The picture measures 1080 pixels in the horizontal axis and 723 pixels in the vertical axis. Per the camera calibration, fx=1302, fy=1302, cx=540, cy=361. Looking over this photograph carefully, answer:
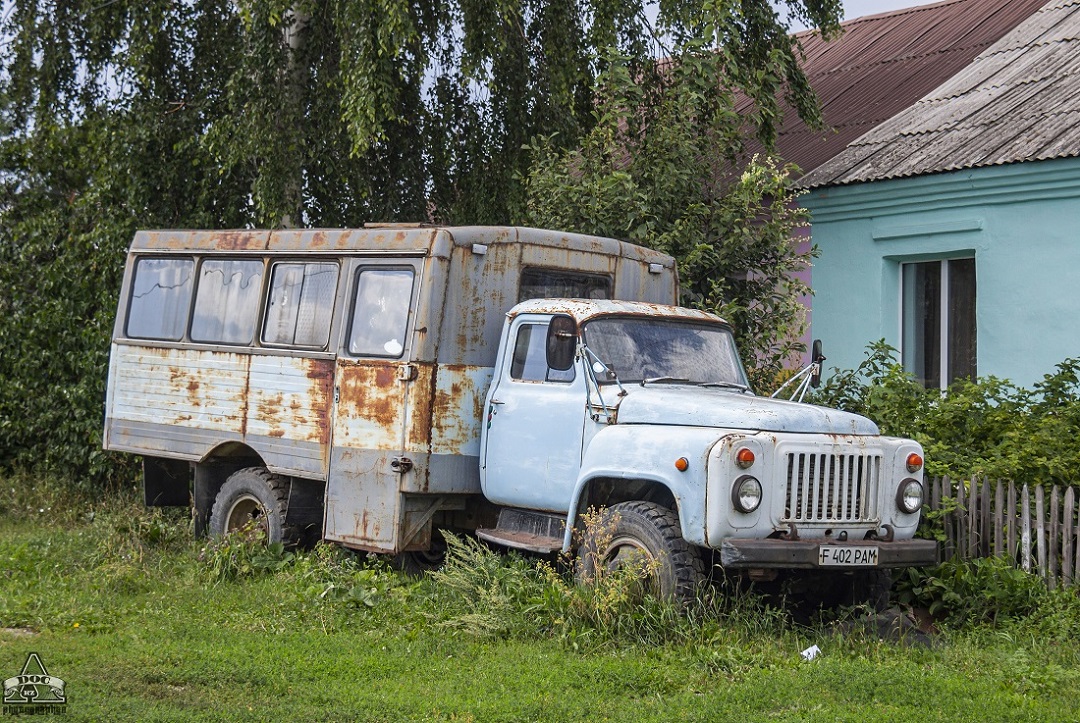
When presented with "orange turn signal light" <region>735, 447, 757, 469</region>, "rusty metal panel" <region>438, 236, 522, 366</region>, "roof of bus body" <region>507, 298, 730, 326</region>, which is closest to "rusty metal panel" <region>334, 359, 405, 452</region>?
"rusty metal panel" <region>438, 236, 522, 366</region>

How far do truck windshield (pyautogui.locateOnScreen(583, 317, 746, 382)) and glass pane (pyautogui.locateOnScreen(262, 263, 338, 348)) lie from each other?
233 centimetres

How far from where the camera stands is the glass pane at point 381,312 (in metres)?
8.98

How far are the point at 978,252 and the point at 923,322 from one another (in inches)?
41.2

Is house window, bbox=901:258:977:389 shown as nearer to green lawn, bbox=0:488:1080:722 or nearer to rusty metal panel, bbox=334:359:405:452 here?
green lawn, bbox=0:488:1080:722

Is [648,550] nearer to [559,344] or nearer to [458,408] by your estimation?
[559,344]

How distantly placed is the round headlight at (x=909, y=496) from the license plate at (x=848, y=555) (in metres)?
0.43

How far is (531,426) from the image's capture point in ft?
27.7

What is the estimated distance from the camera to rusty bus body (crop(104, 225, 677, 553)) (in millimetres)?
8828

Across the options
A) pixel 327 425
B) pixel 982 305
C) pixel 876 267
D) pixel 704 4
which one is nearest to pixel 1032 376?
pixel 982 305

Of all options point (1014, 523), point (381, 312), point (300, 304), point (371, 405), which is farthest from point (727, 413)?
point (300, 304)

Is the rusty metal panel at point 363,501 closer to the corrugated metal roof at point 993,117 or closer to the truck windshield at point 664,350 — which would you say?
the truck windshield at point 664,350

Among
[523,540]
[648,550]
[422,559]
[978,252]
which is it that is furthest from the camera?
[978,252]

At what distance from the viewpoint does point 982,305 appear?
12.0 meters

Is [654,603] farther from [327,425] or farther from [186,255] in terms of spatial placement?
[186,255]
